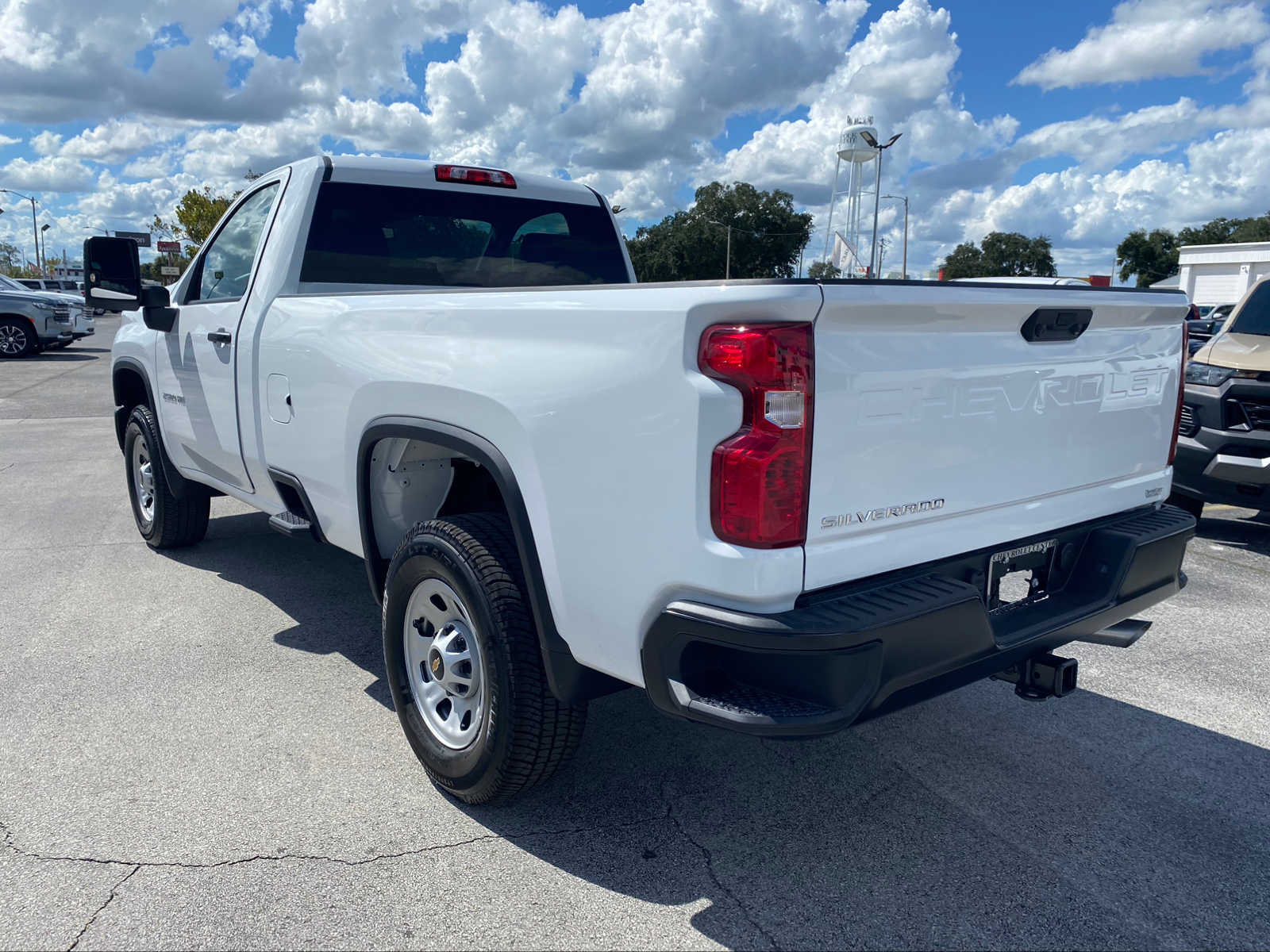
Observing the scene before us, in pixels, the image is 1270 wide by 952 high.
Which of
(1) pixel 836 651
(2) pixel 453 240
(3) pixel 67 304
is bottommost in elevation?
(1) pixel 836 651

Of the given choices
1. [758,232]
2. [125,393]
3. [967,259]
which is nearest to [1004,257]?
[967,259]

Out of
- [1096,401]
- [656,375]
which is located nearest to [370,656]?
[656,375]

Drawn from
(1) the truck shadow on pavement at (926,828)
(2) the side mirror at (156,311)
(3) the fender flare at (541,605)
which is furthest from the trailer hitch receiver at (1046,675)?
(2) the side mirror at (156,311)

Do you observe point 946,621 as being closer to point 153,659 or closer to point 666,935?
point 666,935

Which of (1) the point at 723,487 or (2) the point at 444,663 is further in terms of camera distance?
(2) the point at 444,663

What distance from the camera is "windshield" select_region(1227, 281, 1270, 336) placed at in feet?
22.4

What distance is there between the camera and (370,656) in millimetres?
4242

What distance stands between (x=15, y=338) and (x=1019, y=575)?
21676 mm

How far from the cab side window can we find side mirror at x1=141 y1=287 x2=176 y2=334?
117mm

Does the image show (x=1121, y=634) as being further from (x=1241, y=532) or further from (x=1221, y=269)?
(x=1221, y=269)

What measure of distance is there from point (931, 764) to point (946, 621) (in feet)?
4.06

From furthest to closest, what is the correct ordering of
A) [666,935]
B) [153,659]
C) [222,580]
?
[222,580] → [153,659] → [666,935]

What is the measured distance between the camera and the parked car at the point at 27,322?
19.4 m

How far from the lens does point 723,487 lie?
214 centimetres
